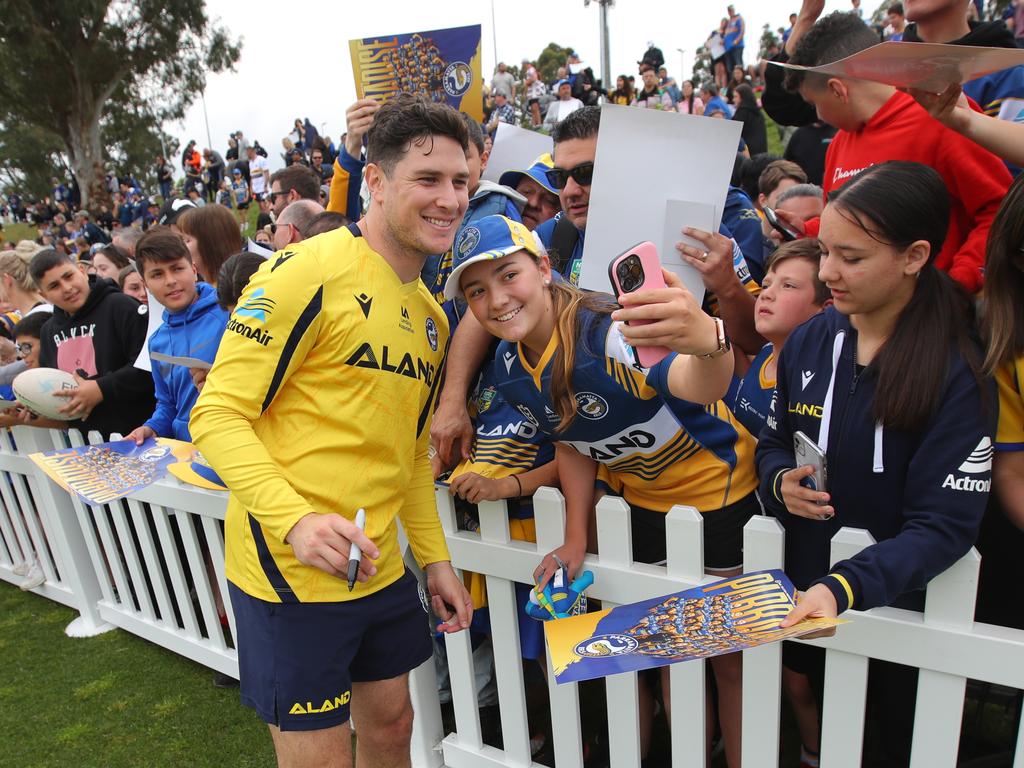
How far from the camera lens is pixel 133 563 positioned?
4.02 meters

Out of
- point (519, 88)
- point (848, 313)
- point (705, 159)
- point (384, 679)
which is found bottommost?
point (384, 679)

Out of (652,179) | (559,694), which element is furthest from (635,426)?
(559,694)

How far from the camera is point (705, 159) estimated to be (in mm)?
1926

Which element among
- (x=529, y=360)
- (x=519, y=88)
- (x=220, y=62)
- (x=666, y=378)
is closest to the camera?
(x=666, y=378)

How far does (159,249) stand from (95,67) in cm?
4123

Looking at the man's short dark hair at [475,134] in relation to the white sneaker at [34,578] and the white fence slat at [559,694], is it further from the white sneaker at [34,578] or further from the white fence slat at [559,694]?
the white sneaker at [34,578]

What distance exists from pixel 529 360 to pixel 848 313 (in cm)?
92

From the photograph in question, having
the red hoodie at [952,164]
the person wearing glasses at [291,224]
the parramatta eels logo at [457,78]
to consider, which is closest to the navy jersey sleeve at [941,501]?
the red hoodie at [952,164]

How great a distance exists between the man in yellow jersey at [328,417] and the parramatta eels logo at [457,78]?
49.4 inches

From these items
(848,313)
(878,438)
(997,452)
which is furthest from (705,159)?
A: (997,452)

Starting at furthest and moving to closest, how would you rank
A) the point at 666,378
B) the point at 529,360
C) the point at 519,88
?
the point at 519,88, the point at 529,360, the point at 666,378

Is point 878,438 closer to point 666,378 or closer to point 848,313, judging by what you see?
point 848,313

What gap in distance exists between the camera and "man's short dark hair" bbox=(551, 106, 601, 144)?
8.82 ft

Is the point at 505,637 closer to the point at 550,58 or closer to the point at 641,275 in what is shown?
the point at 641,275
